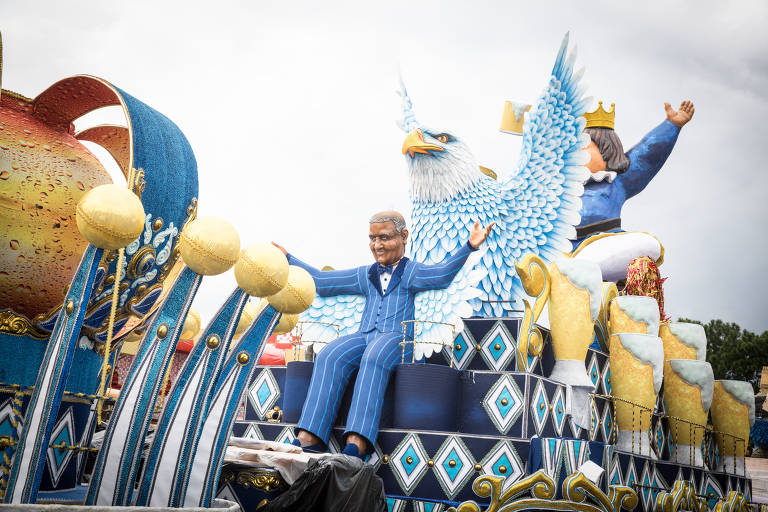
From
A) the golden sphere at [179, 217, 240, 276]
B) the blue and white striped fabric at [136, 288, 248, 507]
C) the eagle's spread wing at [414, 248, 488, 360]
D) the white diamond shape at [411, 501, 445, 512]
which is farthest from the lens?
the eagle's spread wing at [414, 248, 488, 360]

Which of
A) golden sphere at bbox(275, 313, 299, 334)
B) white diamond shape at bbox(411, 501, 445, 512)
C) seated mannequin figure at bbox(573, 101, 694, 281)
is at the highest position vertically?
seated mannequin figure at bbox(573, 101, 694, 281)

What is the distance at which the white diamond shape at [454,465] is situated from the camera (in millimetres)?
4473

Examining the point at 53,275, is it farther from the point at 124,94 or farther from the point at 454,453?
the point at 454,453

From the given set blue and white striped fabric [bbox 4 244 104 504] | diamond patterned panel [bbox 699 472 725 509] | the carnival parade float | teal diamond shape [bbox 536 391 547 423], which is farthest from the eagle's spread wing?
diamond patterned panel [bbox 699 472 725 509]

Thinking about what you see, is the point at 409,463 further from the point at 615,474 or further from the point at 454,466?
the point at 615,474

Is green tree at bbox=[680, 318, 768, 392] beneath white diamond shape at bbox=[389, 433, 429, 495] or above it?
above

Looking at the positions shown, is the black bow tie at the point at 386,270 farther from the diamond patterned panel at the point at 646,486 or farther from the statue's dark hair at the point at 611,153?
the statue's dark hair at the point at 611,153

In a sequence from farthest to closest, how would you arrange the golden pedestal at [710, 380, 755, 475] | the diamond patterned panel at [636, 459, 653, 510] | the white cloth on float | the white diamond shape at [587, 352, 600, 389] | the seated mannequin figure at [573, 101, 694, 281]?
the seated mannequin figure at [573, 101, 694, 281], the white cloth on float, the golden pedestal at [710, 380, 755, 475], the white diamond shape at [587, 352, 600, 389], the diamond patterned panel at [636, 459, 653, 510]

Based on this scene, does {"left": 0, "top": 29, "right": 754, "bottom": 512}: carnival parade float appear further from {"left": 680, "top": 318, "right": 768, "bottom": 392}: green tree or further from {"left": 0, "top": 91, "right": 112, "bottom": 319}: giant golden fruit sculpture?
{"left": 680, "top": 318, "right": 768, "bottom": 392}: green tree

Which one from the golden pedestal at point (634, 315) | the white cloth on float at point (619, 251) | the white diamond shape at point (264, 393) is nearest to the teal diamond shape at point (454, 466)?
the white diamond shape at point (264, 393)

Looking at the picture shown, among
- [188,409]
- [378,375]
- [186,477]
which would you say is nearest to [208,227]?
[188,409]

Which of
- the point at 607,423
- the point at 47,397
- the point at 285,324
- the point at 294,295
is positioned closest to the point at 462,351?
the point at 607,423

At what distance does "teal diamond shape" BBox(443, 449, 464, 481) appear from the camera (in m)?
4.50

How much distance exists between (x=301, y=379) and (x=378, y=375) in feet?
2.58
